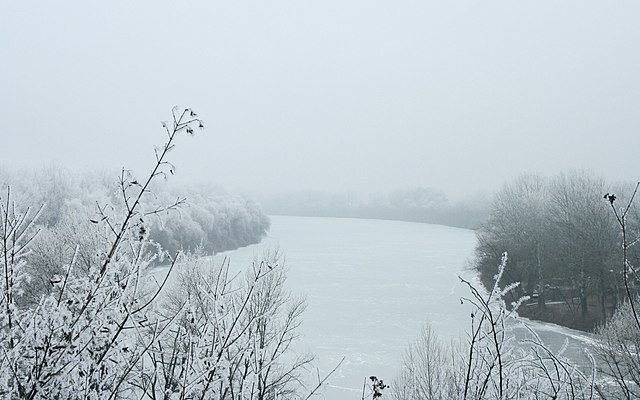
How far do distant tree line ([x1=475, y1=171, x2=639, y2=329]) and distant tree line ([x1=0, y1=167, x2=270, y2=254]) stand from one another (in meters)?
17.6

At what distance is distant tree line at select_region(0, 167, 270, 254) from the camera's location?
3231 centimetres

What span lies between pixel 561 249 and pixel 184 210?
2273cm

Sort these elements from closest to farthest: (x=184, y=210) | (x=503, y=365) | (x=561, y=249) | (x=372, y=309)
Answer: (x=503, y=365), (x=372, y=309), (x=561, y=249), (x=184, y=210)

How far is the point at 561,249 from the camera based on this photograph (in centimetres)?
2528

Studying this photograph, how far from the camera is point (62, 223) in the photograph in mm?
18656

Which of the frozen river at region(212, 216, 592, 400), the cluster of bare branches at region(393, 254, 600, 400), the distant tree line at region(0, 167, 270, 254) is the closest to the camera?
the cluster of bare branches at region(393, 254, 600, 400)

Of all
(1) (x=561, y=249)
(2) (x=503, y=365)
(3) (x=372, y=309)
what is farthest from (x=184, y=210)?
(2) (x=503, y=365)

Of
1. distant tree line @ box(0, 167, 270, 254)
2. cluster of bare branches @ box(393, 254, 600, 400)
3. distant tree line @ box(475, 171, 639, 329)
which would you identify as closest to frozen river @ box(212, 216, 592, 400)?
distant tree line @ box(475, 171, 639, 329)

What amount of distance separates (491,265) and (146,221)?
25.8m

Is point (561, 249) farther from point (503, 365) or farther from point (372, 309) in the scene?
point (503, 365)

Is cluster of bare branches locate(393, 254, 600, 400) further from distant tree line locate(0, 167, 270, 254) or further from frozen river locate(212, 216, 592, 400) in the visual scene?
distant tree line locate(0, 167, 270, 254)

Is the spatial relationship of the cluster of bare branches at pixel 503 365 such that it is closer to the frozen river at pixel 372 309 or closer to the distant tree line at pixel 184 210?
the frozen river at pixel 372 309

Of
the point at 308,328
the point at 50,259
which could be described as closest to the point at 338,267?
the point at 308,328

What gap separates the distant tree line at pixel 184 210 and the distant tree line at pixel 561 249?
1759cm
